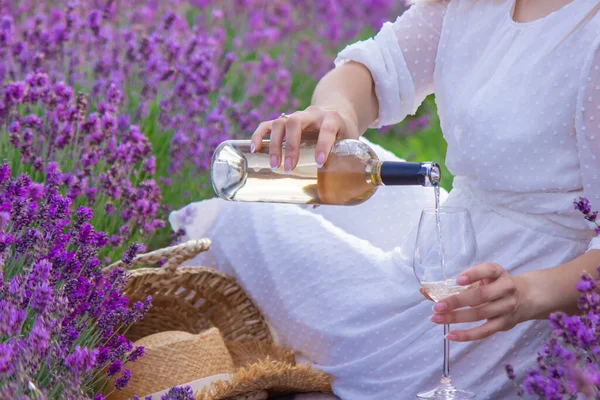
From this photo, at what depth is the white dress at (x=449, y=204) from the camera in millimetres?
2123

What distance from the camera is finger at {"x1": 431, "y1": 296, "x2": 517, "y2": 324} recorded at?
70.1 inches

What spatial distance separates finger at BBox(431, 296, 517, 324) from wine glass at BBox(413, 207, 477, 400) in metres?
0.05

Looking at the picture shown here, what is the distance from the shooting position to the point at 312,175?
209 centimetres

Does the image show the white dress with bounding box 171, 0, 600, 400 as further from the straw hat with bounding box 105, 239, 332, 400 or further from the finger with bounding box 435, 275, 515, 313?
the finger with bounding box 435, 275, 515, 313

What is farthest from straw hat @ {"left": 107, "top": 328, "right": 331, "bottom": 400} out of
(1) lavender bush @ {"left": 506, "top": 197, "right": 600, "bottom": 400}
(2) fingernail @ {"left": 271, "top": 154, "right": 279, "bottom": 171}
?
(1) lavender bush @ {"left": 506, "top": 197, "right": 600, "bottom": 400}

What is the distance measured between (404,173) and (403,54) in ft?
2.60

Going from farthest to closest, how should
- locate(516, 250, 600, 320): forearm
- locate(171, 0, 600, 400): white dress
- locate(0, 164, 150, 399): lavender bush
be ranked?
locate(171, 0, 600, 400): white dress, locate(516, 250, 600, 320): forearm, locate(0, 164, 150, 399): lavender bush

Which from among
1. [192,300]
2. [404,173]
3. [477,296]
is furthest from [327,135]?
[192,300]

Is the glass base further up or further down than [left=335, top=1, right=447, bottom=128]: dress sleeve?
further down

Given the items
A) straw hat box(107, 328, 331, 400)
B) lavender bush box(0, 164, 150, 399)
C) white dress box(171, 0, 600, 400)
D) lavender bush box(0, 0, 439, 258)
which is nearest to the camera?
lavender bush box(0, 164, 150, 399)

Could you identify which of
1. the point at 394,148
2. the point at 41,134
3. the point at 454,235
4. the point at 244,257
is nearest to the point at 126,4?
the point at 394,148

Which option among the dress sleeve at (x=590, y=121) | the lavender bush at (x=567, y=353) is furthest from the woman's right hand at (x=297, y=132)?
the lavender bush at (x=567, y=353)

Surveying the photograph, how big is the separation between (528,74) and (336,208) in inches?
33.9

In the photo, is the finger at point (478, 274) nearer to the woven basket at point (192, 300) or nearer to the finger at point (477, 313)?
the finger at point (477, 313)
